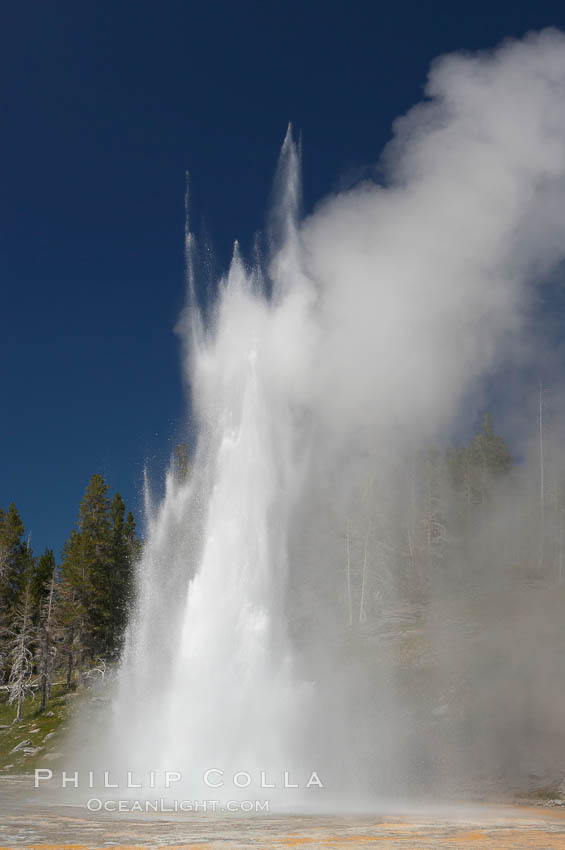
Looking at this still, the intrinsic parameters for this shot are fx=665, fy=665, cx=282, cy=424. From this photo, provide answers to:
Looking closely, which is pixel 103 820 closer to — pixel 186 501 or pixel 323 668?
pixel 186 501

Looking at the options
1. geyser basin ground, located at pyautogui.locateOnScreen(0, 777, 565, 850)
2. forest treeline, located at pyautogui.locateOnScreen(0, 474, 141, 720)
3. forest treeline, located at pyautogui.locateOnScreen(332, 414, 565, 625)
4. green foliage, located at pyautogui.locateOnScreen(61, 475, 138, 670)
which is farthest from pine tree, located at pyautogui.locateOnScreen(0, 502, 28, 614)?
geyser basin ground, located at pyautogui.locateOnScreen(0, 777, 565, 850)

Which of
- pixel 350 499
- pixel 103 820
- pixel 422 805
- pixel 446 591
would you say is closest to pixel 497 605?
pixel 446 591

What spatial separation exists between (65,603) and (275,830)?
36.1 meters

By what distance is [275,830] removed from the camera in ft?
44.1

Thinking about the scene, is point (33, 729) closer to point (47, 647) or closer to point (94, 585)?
point (47, 647)

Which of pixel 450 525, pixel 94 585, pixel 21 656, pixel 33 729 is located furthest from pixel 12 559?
pixel 450 525

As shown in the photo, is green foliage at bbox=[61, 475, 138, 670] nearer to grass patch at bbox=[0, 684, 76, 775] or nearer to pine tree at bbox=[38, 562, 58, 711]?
pine tree at bbox=[38, 562, 58, 711]

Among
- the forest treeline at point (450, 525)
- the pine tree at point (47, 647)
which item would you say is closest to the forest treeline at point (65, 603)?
the pine tree at point (47, 647)

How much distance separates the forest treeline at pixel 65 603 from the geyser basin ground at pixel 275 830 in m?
28.2

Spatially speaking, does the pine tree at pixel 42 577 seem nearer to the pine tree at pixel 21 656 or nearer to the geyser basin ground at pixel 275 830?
the pine tree at pixel 21 656

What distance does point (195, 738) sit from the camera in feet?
78.3

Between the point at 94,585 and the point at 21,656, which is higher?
the point at 94,585

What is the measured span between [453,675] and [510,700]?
18.4 ft

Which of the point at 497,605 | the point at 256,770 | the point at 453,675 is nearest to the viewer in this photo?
the point at 256,770
